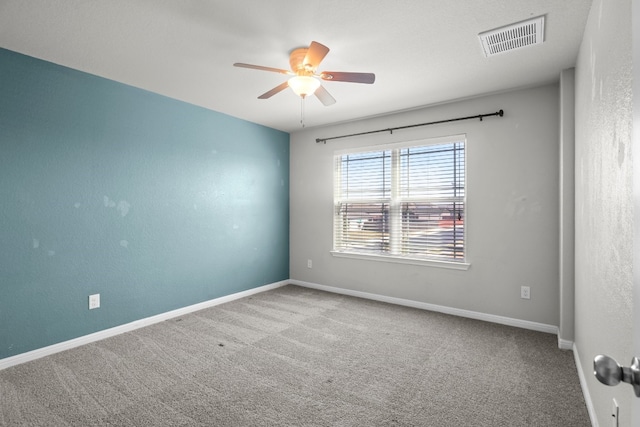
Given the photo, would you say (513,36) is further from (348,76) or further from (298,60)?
(298,60)

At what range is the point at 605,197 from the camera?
1.58 m

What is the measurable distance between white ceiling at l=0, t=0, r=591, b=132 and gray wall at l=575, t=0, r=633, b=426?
22.6 inches

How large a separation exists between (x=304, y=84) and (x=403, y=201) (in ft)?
7.39

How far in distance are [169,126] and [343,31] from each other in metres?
2.31

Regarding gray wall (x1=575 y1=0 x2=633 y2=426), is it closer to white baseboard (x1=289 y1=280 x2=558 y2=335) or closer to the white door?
the white door

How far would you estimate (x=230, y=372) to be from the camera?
2.49 m

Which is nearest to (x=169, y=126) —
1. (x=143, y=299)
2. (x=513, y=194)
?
(x=143, y=299)

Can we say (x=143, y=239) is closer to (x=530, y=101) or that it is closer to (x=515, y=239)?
(x=515, y=239)

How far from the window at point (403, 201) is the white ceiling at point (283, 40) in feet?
2.73

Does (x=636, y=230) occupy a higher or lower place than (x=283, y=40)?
lower

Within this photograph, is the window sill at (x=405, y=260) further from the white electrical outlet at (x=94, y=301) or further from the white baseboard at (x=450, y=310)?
the white electrical outlet at (x=94, y=301)

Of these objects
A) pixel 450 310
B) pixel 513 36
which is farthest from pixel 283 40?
pixel 450 310

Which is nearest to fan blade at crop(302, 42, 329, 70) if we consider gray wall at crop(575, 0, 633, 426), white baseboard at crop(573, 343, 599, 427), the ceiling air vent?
the ceiling air vent

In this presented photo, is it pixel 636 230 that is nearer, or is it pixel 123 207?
pixel 636 230
